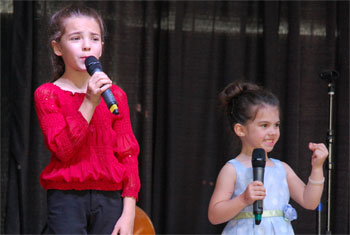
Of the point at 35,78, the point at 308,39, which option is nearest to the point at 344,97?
the point at 308,39

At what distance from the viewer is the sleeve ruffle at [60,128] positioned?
65.9 inches

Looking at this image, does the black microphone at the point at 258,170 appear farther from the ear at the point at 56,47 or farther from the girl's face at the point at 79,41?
the ear at the point at 56,47

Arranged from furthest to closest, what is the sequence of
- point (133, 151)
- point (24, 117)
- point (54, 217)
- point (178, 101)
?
point (178, 101) → point (24, 117) → point (133, 151) → point (54, 217)

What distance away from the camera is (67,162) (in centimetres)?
174

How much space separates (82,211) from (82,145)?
217 millimetres

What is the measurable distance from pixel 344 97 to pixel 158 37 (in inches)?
49.9

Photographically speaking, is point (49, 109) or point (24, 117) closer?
point (49, 109)

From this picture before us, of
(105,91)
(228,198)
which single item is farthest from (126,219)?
(228,198)

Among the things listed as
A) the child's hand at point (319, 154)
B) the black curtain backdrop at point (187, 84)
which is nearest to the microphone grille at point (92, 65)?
the child's hand at point (319, 154)

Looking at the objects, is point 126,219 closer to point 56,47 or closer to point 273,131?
point 56,47

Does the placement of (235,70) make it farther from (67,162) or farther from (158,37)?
(67,162)

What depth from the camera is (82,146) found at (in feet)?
5.77

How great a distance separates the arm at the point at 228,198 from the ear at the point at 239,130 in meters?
0.14

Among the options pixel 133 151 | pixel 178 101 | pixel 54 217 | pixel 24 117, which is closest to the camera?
pixel 54 217
